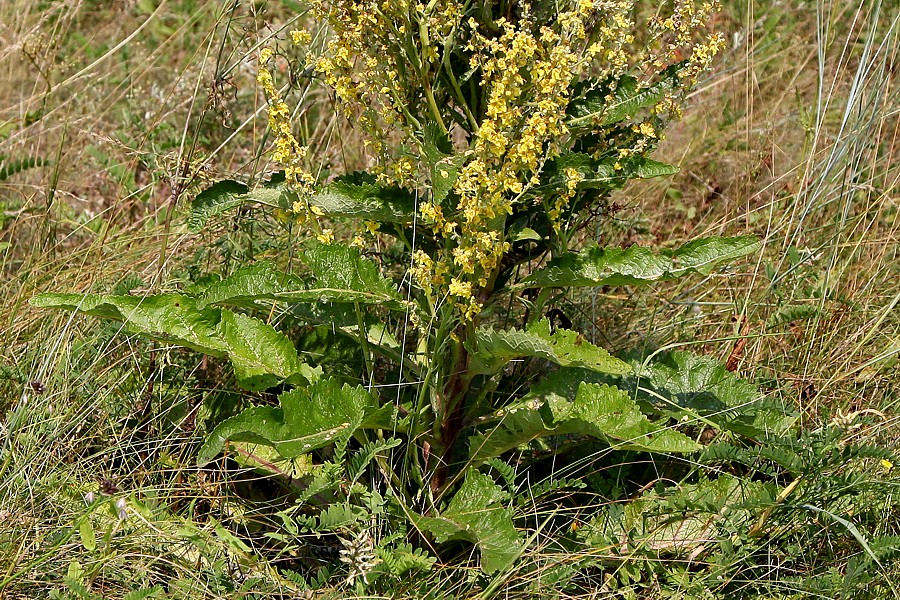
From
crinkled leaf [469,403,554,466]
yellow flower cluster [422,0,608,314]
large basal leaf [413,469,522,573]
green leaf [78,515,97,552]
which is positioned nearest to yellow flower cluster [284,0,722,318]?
yellow flower cluster [422,0,608,314]

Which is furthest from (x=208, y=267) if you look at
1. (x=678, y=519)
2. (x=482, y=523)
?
(x=678, y=519)

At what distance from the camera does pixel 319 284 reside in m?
2.23

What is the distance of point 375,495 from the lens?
240cm

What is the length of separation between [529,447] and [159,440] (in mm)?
1059

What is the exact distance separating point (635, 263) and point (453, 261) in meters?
0.43

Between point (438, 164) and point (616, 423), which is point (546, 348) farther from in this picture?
point (438, 164)

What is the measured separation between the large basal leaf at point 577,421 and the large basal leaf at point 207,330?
496 millimetres

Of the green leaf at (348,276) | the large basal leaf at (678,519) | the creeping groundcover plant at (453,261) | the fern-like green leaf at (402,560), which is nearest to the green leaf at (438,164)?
the creeping groundcover plant at (453,261)

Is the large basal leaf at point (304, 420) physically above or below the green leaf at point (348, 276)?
below

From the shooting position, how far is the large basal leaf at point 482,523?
2211 millimetres

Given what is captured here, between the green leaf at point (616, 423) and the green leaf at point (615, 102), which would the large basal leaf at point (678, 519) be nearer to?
the green leaf at point (616, 423)

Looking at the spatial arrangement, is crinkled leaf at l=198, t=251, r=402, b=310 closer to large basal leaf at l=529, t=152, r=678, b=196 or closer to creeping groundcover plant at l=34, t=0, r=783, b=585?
creeping groundcover plant at l=34, t=0, r=783, b=585

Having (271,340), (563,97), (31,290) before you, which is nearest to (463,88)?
(563,97)

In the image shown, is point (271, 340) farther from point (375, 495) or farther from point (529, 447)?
point (529, 447)
